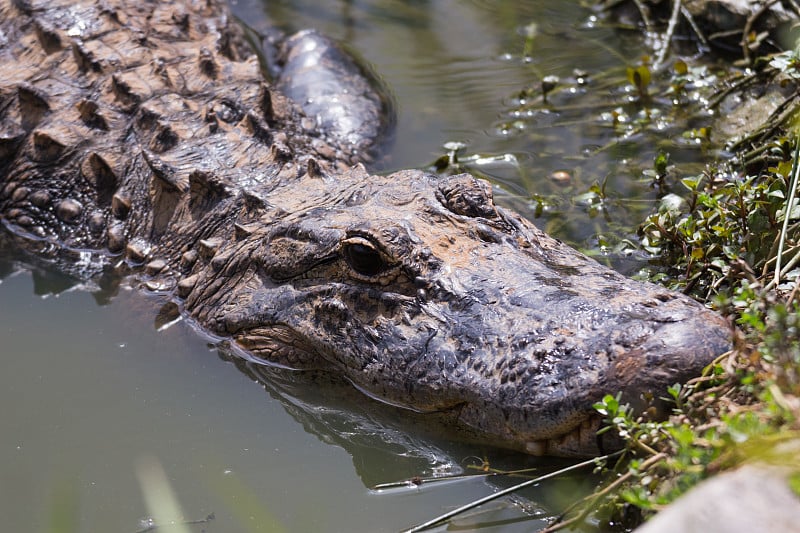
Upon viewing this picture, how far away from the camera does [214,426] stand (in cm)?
354

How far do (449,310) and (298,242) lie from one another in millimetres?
811

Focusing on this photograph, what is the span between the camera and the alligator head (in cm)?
278

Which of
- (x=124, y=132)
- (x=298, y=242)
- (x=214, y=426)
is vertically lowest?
(x=214, y=426)

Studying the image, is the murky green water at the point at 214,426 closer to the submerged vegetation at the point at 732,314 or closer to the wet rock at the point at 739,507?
the submerged vegetation at the point at 732,314

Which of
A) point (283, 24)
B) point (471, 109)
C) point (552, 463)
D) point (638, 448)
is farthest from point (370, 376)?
point (283, 24)

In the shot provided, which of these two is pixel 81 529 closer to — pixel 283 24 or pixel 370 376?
pixel 370 376

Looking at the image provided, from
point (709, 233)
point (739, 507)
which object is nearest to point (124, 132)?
point (709, 233)

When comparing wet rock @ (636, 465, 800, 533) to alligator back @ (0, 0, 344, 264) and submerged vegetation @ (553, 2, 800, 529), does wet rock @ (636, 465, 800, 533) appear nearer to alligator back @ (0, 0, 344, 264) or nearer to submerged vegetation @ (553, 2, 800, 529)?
submerged vegetation @ (553, 2, 800, 529)

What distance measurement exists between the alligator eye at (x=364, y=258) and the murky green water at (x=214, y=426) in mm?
517

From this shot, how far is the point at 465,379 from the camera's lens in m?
3.08

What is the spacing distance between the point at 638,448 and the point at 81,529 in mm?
1813

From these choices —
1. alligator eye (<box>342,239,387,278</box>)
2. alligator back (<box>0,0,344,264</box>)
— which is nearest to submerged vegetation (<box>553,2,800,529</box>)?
alligator eye (<box>342,239,387,278</box>)

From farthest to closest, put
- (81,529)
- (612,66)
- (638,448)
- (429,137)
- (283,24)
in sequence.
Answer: (283,24) → (612,66) → (429,137) → (81,529) → (638,448)

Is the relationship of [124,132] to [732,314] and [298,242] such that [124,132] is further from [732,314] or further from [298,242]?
[732,314]
